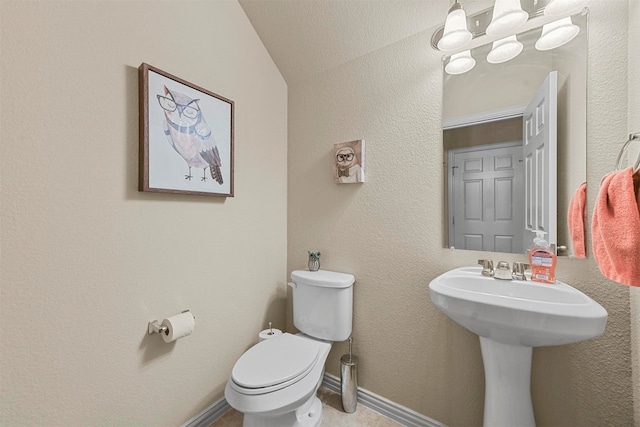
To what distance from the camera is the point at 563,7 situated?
3.49ft

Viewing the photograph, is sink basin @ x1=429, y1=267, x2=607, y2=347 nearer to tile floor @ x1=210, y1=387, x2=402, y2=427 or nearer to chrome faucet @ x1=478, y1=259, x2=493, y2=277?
chrome faucet @ x1=478, y1=259, x2=493, y2=277

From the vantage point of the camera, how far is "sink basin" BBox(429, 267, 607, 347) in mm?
804

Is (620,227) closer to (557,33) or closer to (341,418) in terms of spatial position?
(557,33)

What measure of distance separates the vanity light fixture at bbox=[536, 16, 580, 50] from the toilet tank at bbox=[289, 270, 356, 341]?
1.43 metres

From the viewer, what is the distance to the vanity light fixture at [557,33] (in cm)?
109

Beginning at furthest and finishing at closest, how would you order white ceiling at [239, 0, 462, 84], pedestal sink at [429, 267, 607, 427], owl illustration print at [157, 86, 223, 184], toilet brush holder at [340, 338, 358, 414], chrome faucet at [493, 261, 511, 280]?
toilet brush holder at [340, 338, 358, 414] → white ceiling at [239, 0, 462, 84] → owl illustration print at [157, 86, 223, 184] → chrome faucet at [493, 261, 511, 280] → pedestal sink at [429, 267, 607, 427]

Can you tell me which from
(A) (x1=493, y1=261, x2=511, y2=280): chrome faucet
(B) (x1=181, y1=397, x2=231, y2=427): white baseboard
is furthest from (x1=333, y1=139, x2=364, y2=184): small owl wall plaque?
(B) (x1=181, y1=397, x2=231, y2=427): white baseboard

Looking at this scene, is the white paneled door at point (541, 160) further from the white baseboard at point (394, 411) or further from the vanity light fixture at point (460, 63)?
the white baseboard at point (394, 411)

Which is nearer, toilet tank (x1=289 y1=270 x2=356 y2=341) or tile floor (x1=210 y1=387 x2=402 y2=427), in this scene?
tile floor (x1=210 y1=387 x2=402 y2=427)

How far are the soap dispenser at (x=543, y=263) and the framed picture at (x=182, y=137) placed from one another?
148 centimetres

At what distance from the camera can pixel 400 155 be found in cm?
150

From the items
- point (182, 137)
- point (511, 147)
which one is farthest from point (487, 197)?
point (182, 137)

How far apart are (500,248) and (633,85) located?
0.74 meters

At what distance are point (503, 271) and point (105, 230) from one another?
167 cm
